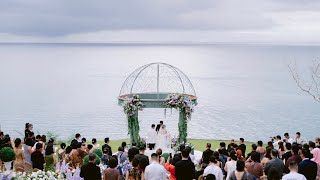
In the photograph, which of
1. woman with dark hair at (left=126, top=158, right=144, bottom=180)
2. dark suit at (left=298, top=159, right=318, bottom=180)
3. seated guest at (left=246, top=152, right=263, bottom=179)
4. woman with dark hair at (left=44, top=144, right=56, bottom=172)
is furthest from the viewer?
woman with dark hair at (left=44, top=144, right=56, bottom=172)

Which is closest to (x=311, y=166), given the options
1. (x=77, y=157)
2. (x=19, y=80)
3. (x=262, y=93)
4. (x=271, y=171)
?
(x=271, y=171)

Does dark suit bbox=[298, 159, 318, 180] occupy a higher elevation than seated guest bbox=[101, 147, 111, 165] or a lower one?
lower

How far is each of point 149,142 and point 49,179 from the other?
7.78 metres

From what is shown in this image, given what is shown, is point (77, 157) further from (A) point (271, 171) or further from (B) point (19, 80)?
(B) point (19, 80)

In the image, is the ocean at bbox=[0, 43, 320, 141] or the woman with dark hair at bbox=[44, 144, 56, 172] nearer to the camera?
the woman with dark hair at bbox=[44, 144, 56, 172]

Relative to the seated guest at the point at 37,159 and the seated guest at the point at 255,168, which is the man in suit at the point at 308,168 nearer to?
the seated guest at the point at 255,168

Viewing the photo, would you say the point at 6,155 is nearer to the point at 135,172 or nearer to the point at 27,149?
the point at 27,149

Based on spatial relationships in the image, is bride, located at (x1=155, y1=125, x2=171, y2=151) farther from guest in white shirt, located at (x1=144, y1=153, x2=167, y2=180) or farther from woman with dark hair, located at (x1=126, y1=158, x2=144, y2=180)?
guest in white shirt, located at (x1=144, y1=153, x2=167, y2=180)

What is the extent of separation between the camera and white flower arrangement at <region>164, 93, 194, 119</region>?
16.5 meters

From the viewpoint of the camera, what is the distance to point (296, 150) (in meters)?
10.5

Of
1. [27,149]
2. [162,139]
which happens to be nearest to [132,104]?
[162,139]

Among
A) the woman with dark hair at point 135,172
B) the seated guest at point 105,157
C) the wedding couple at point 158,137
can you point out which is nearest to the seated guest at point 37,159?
the seated guest at point 105,157

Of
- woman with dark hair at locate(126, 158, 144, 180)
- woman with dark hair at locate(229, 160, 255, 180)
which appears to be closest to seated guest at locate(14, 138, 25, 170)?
woman with dark hair at locate(126, 158, 144, 180)

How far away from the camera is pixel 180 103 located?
16750 millimetres
